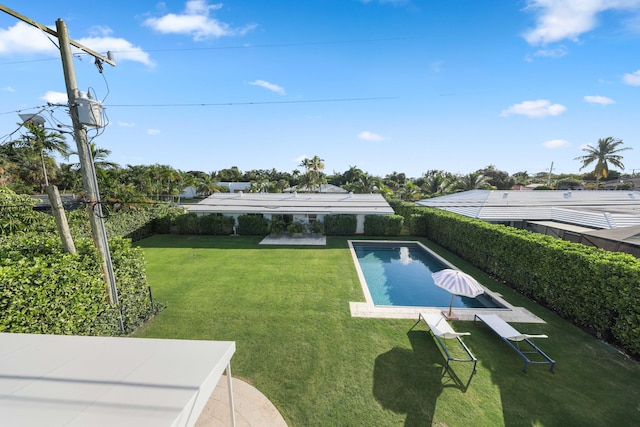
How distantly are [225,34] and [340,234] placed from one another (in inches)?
633

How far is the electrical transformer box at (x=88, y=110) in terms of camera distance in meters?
6.04

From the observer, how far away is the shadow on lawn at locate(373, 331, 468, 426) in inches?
212

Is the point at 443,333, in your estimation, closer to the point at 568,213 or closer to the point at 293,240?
the point at 293,240

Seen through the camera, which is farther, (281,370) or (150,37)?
(150,37)

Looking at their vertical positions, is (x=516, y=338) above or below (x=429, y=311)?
above

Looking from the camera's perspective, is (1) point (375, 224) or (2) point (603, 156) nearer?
(1) point (375, 224)

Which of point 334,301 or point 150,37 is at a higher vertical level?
point 150,37

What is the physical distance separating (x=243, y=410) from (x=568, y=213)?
21251 millimetres

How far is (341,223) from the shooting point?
21.9 m

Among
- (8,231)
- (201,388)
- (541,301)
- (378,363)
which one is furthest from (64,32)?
(541,301)

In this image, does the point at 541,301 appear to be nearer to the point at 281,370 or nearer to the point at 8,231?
the point at 281,370

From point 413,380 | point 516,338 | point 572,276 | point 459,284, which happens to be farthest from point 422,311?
point 572,276

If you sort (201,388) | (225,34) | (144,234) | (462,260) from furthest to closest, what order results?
1. (144,234)
2. (462,260)
3. (225,34)
4. (201,388)

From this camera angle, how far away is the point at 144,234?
20.4 metres
